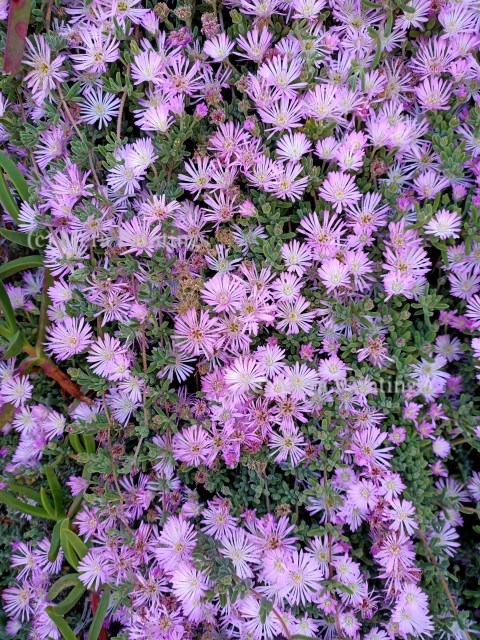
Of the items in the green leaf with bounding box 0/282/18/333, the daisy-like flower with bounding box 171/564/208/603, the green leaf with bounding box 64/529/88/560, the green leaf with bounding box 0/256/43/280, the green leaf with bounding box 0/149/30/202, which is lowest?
the daisy-like flower with bounding box 171/564/208/603

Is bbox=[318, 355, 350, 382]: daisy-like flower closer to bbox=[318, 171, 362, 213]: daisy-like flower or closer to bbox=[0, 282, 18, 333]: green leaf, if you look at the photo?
bbox=[318, 171, 362, 213]: daisy-like flower

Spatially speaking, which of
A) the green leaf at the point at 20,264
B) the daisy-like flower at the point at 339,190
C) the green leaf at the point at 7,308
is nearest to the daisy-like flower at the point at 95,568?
the green leaf at the point at 7,308

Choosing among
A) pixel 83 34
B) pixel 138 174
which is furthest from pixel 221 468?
pixel 83 34

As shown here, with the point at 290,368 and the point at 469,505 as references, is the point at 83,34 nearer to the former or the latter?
the point at 290,368

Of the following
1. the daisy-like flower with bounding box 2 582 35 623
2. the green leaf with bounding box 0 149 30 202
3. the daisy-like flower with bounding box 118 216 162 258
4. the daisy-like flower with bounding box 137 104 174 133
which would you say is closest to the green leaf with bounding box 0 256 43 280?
the green leaf with bounding box 0 149 30 202

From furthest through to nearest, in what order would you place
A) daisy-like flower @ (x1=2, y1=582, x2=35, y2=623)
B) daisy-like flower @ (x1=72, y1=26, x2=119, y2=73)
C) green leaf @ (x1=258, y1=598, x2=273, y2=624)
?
daisy-like flower @ (x1=2, y1=582, x2=35, y2=623), daisy-like flower @ (x1=72, y1=26, x2=119, y2=73), green leaf @ (x1=258, y1=598, x2=273, y2=624)

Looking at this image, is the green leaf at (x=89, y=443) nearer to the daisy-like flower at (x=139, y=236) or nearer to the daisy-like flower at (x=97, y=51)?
the daisy-like flower at (x=139, y=236)
